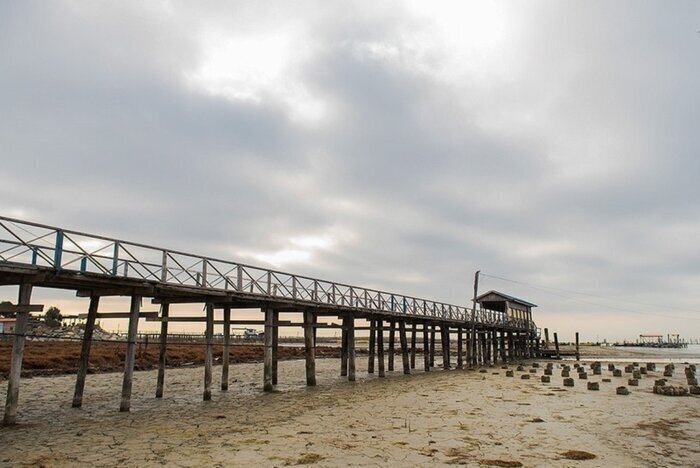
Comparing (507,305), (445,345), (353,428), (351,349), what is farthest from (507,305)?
(353,428)

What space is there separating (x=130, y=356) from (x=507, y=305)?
40.7 metres

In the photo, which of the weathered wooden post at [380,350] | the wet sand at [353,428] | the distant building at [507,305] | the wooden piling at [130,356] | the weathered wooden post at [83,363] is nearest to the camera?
the wet sand at [353,428]

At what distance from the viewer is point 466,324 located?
39531 millimetres

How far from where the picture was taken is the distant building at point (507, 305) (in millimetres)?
48469

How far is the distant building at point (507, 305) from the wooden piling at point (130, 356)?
125ft

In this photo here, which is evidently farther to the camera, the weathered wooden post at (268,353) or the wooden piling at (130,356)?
the weathered wooden post at (268,353)

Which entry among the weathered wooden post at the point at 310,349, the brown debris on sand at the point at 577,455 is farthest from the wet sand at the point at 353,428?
the weathered wooden post at the point at 310,349

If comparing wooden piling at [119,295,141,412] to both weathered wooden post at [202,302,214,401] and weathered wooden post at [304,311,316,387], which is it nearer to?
weathered wooden post at [202,302,214,401]

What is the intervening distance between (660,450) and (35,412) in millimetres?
16843

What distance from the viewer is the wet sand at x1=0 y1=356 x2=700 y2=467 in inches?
387

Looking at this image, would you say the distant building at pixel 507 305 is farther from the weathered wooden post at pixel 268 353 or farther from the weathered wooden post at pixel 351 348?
the weathered wooden post at pixel 268 353

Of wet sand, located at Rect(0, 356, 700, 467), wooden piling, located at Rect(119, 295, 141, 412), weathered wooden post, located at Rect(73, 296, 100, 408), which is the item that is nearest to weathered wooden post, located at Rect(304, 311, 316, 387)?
wet sand, located at Rect(0, 356, 700, 467)

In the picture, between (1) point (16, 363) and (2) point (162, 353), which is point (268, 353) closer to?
(2) point (162, 353)

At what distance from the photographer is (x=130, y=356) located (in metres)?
15.4
